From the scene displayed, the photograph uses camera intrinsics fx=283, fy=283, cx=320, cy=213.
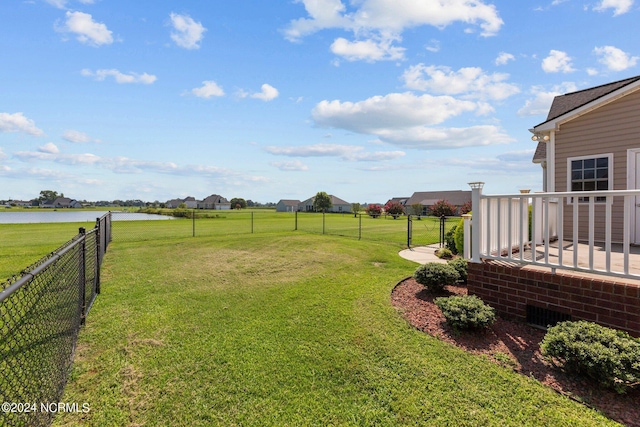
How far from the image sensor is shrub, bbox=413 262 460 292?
4.95m

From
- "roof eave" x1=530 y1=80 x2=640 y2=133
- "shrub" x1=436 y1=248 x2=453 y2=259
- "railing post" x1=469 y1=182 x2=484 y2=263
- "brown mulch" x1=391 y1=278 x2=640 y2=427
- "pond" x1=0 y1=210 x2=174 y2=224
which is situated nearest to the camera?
"brown mulch" x1=391 y1=278 x2=640 y2=427

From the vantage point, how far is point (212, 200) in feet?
296

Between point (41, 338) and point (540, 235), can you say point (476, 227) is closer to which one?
point (540, 235)

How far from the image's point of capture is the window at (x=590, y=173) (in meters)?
6.84

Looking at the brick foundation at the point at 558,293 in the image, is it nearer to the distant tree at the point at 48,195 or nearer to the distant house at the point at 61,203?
the distant house at the point at 61,203

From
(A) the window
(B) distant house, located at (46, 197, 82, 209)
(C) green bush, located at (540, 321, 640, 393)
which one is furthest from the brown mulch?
(B) distant house, located at (46, 197, 82, 209)

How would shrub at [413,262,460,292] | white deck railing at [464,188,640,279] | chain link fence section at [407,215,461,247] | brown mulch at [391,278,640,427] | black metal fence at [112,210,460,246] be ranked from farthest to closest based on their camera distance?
black metal fence at [112,210,460,246] → chain link fence section at [407,215,461,247] → shrub at [413,262,460,292] → white deck railing at [464,188,640,279] → brown mulch at [391,278,640,427]

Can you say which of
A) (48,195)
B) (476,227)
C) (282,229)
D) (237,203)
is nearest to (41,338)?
(476,227)

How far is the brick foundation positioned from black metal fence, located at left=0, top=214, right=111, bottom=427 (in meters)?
5.16

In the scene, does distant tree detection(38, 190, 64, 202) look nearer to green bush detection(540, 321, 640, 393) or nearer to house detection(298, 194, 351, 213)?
house detection(298, 194, 351, 213)

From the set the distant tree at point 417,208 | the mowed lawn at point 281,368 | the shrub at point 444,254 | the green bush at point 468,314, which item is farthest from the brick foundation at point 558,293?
the distant tree at point 417,208

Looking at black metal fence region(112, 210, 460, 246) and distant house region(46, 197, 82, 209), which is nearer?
black metal fence region(112, 210, 460, 246)

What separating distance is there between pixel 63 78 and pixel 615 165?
1534 centimetres

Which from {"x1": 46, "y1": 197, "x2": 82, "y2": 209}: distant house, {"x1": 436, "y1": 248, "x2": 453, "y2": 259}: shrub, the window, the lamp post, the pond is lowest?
{"x1": 436, "y1": 248, "x2": 453, "y2": 259}: shrub
